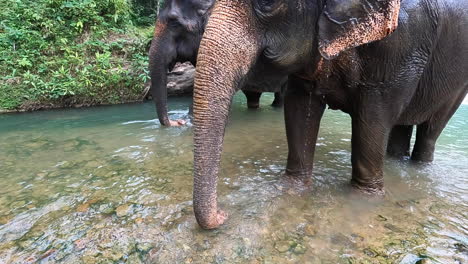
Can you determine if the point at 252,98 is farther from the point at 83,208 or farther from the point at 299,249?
the point at 299,249

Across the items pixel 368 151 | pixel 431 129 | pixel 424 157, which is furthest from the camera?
pixel 424 157

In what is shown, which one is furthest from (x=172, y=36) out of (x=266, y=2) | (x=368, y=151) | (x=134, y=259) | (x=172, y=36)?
(x=134, y=259)

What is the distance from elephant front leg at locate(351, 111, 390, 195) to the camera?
3.16 meters

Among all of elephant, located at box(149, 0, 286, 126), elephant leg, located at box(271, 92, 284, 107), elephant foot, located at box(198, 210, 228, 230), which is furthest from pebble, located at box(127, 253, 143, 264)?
elephant leg, located at box(271, 92, 284, 107)

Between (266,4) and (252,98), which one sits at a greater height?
(266,4)

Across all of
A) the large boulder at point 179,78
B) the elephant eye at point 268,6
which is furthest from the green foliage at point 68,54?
the elephant eye at point 268,6

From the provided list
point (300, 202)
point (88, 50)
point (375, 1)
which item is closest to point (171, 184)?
point (300, 202)

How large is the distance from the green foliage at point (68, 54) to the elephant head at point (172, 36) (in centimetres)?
410

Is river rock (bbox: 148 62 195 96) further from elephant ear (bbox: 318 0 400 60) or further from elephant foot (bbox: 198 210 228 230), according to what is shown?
elephant ear (bbox: 318 0 400 60)

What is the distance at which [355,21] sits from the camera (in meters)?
2.47

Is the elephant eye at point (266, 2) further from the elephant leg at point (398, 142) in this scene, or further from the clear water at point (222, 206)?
the elephant leg at point (398, 142)

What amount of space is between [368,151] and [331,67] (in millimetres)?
906

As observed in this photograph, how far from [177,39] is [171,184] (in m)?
3.01

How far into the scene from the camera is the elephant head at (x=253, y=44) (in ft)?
7.31
